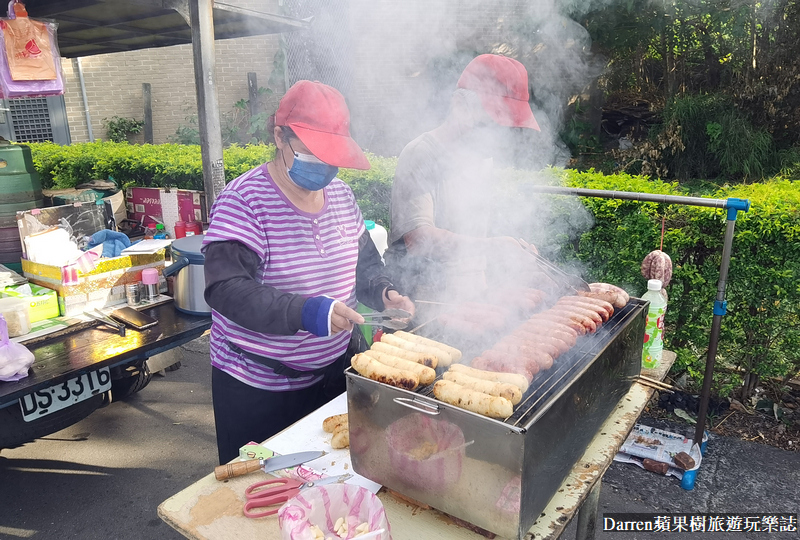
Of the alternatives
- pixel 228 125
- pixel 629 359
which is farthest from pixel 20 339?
pixel 228 125

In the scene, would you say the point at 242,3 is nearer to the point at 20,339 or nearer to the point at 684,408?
the point at 20,339

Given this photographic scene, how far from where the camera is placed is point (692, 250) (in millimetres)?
4309

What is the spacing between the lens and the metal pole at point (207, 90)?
5270mm

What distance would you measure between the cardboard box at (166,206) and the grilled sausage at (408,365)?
193 inches

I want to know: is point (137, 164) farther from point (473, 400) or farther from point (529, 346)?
point (473, 400)

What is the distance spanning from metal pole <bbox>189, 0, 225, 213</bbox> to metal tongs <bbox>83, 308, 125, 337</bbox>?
237cm

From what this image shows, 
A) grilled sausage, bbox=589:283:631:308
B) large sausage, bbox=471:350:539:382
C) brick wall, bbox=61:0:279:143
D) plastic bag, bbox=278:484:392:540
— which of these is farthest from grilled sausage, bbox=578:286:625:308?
brick wall, bbox=61:0:279:143

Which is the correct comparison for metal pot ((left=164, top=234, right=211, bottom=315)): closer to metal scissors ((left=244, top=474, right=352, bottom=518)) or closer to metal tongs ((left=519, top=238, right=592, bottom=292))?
metal scissors ((left=244, top=474, right=352, bottom=518))

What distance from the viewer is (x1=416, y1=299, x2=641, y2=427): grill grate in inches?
66.8

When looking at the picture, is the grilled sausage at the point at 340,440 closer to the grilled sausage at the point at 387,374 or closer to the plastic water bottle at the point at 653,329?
the grilled sausage at the point at 387,374

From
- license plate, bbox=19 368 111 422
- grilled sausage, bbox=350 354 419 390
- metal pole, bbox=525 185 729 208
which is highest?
metal pole, bbox=525 185 729 208

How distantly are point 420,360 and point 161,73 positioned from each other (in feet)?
47.3

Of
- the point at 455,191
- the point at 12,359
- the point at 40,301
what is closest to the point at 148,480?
the point at 40,301

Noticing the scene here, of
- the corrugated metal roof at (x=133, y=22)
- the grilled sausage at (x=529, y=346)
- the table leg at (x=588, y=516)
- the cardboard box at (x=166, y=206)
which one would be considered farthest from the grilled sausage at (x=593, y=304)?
the cardboard box at (x=166, y=206)
